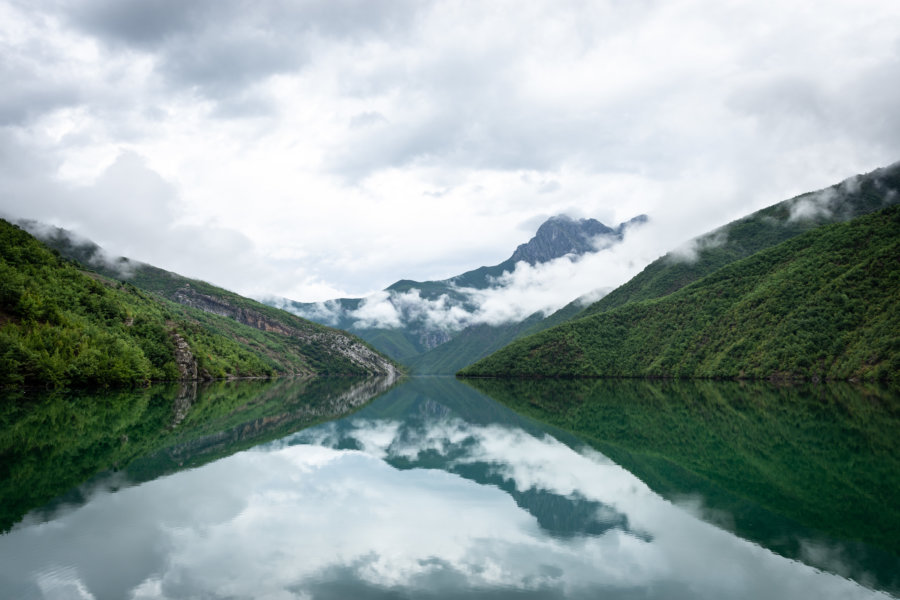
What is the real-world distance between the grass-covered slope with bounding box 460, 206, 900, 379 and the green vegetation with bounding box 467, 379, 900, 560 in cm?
7165

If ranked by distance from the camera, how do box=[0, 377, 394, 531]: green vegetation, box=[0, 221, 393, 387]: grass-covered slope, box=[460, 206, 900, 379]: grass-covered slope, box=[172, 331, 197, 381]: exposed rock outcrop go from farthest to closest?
box=[460, 206, 900, 379]: grass-covered slope, box=[172, 331, 197, 381]: exposed rock outcrop, box=[0, 221, 393, 387]: grass-covered slope, box=[0, 377, 394, 531]: green vegetation

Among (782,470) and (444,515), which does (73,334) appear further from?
(782,470)

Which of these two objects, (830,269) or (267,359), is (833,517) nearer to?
(830,269)

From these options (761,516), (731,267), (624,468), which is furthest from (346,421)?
(731,267)

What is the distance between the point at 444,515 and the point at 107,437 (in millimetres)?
21920

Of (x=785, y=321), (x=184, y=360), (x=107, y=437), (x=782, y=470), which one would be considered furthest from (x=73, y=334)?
(x=785, y=321)

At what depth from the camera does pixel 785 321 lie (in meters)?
129

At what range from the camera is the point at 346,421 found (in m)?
43.1

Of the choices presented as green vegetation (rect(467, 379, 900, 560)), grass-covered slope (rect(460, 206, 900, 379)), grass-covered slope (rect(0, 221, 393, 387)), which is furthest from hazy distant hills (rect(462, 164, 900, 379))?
grass-covered slope (rect(0, 221, 393, 387))

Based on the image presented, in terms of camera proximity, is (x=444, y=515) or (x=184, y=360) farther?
(x=184, y=360)

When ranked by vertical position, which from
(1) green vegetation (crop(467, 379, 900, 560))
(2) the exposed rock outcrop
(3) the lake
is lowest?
(1) green vegetation (crop(467, 379, 900, 560))

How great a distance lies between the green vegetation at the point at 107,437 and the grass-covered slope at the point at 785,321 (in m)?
103

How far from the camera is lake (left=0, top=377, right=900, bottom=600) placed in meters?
10.0

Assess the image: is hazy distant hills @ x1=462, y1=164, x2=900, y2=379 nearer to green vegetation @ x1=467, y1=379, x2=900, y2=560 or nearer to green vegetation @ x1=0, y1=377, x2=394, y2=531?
green vegetation @ x1=467, y1=379, x2=900, y2=560
